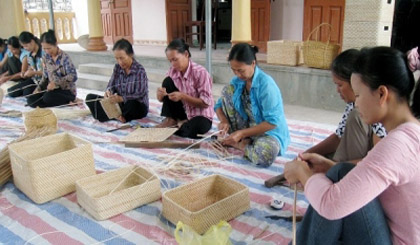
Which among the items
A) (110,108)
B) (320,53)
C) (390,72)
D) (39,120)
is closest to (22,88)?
(110,108)

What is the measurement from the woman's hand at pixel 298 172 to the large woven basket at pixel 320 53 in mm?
3335

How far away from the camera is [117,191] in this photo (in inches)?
90.5

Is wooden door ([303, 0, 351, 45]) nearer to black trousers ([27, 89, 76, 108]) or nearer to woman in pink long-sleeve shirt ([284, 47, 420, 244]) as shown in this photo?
black trousers ([27, 89, 76, 108])

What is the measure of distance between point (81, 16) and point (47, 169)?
405 inches

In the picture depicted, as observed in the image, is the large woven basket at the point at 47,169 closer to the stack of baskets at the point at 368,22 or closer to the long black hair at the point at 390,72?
the long black hair at the point at 390,72

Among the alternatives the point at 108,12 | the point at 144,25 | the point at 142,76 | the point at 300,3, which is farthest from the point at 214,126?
the point at 108,12

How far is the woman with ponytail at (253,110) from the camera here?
2549 mm


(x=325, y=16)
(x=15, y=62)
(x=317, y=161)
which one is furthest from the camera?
(x=325, y=16)

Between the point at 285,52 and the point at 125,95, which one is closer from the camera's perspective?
the point at 125,95

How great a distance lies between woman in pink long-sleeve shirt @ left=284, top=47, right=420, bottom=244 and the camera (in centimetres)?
105

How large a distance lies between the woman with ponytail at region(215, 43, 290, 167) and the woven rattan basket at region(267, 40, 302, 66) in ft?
6.98

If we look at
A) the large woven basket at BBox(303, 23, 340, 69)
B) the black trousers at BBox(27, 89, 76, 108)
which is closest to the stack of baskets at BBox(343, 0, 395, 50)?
the large woven basket at BBox(303, 23, 340, 69)

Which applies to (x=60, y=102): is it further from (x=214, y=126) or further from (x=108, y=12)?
(x=108, y=12)

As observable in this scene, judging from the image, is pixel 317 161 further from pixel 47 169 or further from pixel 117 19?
pixel 117 19
